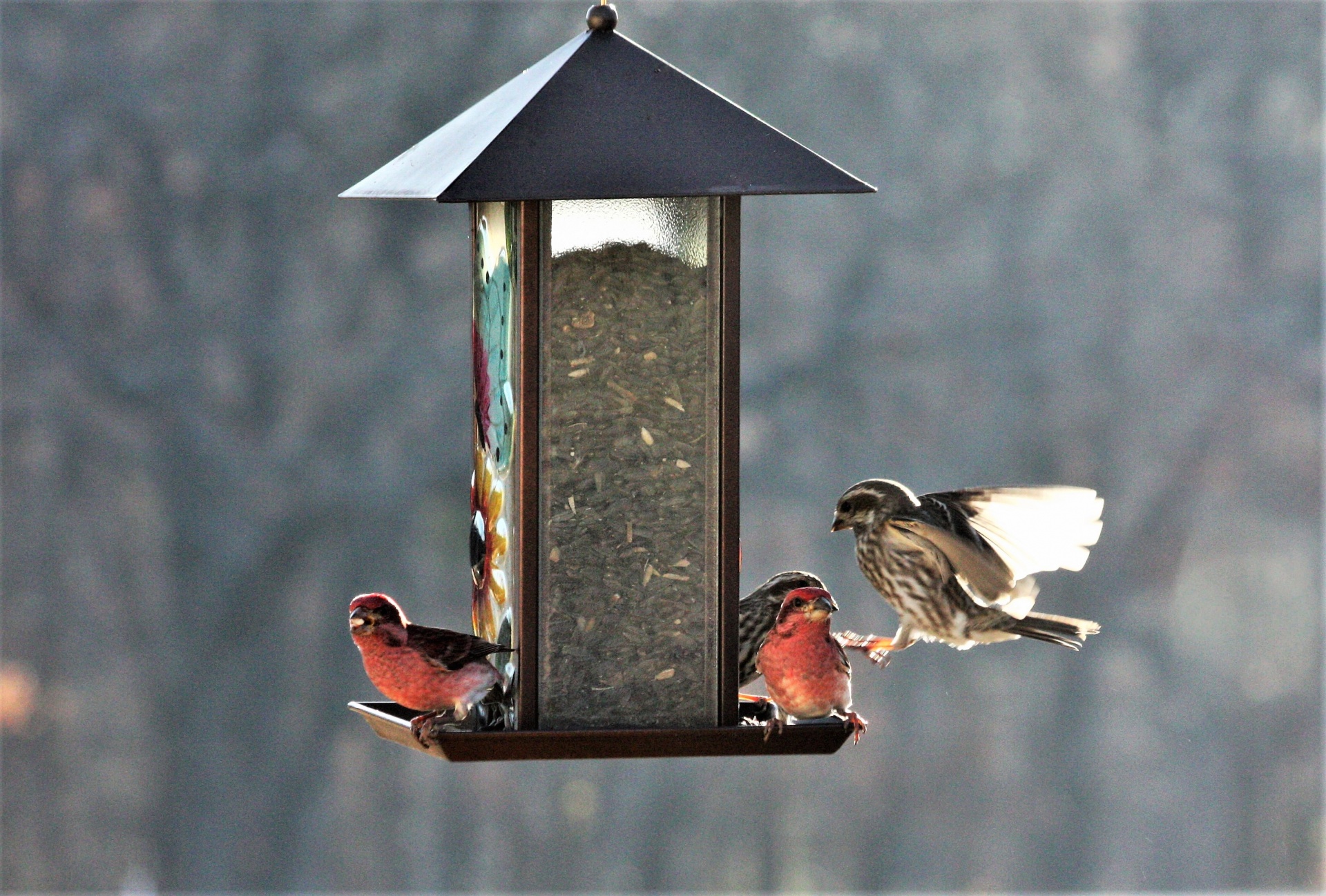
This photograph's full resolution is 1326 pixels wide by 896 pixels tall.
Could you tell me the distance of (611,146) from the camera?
3500 mm

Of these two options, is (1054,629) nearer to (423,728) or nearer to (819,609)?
(819,609)

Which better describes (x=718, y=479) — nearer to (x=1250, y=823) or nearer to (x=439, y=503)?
(x=439, y=503)

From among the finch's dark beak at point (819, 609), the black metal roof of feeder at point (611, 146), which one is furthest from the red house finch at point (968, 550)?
the black metal roof of feeder at point (611, 146)

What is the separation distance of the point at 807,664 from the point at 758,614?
43cm

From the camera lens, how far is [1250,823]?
12969 mm

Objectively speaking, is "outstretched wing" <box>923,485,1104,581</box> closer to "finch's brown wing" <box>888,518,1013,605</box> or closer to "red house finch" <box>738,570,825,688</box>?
"finch's brown wing" <box>888,518,1013,605</box>

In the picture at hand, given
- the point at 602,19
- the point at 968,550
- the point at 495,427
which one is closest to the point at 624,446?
the point at 495,427

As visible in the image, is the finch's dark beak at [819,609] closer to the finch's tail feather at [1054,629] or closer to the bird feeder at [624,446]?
the bird feeder at [624,446]

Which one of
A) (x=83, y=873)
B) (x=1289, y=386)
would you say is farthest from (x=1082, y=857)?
(x=83, y=873)

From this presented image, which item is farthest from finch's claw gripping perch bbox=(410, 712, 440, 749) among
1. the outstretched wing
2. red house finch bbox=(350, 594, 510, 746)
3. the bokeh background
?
the bokeh background

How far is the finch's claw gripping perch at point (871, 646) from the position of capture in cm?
431

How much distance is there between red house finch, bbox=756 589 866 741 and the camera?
148 inches

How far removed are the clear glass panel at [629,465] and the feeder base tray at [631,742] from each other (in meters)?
0.08

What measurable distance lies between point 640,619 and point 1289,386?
9214 millimetres
